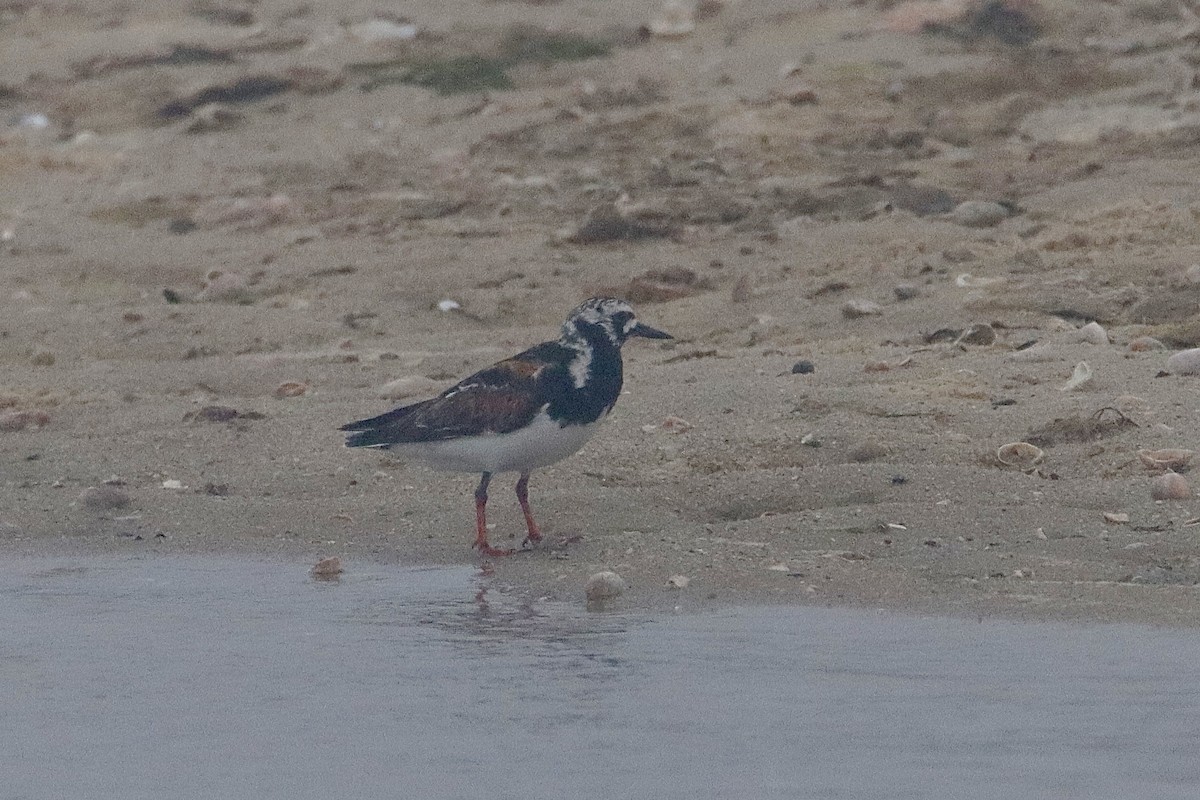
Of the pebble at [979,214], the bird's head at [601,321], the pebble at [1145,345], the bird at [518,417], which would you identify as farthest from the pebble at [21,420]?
the pebble at [979,214]

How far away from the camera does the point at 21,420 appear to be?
980 centimetres

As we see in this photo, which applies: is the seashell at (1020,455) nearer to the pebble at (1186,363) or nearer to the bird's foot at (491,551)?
the pebble at (1186,363)

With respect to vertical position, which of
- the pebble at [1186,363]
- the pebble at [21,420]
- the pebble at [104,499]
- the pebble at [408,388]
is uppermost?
the pebble at [1186,363]

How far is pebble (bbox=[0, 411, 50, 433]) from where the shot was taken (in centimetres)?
977

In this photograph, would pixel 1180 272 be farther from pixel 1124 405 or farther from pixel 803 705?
pixel 803 705

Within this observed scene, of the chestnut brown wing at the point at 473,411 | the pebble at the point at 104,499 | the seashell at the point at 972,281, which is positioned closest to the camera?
the chestnut brown wing at the point at 473,411

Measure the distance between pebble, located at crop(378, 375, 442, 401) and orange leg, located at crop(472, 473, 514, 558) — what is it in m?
1.86

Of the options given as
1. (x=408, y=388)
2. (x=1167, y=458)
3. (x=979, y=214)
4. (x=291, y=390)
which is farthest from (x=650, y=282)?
(x=1167, y=458)

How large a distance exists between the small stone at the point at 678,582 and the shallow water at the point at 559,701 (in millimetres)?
271

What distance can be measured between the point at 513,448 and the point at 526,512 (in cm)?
25

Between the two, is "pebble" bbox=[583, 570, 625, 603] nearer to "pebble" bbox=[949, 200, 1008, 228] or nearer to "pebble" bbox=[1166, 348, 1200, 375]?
"pebble" bbox=[1166, 348, 1200, 375]

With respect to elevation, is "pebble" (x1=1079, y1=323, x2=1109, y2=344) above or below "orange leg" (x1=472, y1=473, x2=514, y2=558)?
above

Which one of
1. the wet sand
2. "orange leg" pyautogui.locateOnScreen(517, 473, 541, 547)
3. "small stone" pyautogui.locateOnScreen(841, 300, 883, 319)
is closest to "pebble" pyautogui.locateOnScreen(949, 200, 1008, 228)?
the wet sand

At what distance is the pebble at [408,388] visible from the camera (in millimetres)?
9906
